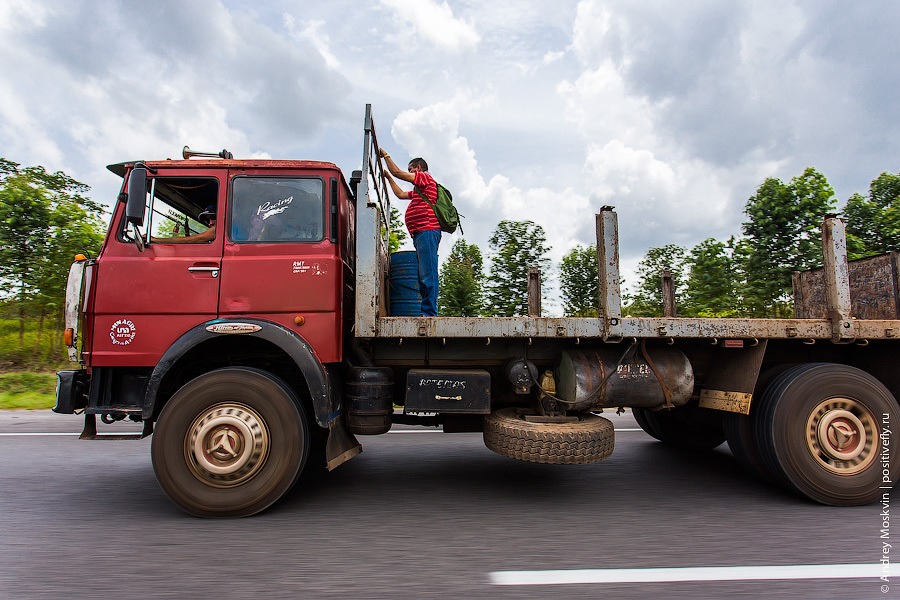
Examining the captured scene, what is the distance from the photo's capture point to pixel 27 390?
9.34 meters

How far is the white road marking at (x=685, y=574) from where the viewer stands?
99.6 inches

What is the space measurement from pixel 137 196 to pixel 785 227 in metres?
9.28

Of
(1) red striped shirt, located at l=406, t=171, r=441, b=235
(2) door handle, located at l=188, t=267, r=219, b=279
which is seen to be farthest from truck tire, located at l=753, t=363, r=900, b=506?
(2) door handle, located at l=188, t=267, r=219, b=279

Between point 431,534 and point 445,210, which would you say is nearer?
point 431,534

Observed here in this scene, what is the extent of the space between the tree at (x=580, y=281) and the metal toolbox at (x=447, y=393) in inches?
332

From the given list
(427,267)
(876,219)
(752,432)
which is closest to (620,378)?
(752,432)

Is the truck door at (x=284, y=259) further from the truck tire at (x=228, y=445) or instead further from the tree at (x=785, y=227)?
the tree at (x=785, y=227)

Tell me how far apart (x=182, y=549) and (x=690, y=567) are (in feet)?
9.36

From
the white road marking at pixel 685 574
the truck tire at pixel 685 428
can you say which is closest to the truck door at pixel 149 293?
the white road marking at pixel 685 574

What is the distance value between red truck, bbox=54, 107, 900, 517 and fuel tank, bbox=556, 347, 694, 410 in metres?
0.01

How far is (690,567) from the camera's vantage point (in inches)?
105

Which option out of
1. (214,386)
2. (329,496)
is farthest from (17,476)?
(329,496)

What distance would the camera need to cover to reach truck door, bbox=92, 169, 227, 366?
3508 millimetres

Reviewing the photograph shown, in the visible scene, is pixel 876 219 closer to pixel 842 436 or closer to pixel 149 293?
pixel 842 436
